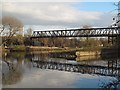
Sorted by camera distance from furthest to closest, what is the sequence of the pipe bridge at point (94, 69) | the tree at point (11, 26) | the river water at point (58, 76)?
the tree at point (11, 26) < the pipe bridge at point (94, 69) < the river water at point (58, 76)

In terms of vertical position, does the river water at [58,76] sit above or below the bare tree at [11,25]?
below

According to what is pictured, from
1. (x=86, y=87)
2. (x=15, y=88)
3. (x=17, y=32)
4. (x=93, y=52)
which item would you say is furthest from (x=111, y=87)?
(x=17, y=32)

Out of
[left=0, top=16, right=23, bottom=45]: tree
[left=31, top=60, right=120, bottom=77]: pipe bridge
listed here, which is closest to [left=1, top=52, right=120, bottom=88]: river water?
[left=31, top=60, right=120, bottom=77]: pipe bridge

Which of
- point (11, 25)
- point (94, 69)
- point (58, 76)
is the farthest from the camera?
point (11, 25)

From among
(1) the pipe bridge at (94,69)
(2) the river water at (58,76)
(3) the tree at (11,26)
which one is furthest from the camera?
(3) the tree at (11,26)

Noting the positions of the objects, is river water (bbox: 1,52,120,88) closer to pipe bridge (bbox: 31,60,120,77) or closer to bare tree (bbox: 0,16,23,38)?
pipe bridge (bbox: 31,60,120,77)

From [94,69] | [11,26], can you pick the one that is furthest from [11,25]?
[94,69]

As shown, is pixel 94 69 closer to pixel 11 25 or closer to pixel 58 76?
pixel 58 76

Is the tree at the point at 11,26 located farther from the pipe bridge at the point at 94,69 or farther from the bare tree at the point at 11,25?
the pipe bridge at the point at 94,69

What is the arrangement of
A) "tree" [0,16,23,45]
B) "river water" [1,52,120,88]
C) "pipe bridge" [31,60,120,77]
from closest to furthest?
"river water" [1,52,120,88]
"pipe bridge" [31,60,120,77]
"tree" [0,16,23,45]

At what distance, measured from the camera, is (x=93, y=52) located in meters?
47.8

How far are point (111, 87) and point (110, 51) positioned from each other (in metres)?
45.5

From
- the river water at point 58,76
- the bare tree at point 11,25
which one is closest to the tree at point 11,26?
the bare tree at point 11,25

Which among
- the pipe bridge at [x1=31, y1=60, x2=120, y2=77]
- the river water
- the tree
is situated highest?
the tree
